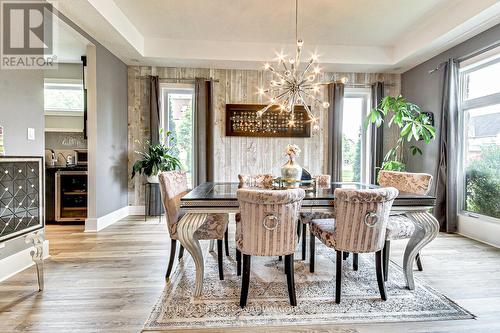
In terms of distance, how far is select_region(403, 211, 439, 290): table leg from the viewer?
2.32m

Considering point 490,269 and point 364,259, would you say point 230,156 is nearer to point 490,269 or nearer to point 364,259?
point 364,259

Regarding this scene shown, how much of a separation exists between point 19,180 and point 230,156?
11.1 ft

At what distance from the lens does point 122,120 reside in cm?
496

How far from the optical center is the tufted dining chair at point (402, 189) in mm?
2422

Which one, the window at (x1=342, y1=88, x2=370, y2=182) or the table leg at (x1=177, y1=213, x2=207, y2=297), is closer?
the table leg at (x1=177, y1=213, x2=207, y2=297)

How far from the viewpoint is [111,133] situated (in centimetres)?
452

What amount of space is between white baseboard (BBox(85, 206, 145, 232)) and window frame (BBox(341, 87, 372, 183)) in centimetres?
418

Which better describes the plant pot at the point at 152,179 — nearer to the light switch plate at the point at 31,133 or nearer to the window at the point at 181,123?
the window at the point at 181,123

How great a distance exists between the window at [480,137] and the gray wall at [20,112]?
18.1 ft

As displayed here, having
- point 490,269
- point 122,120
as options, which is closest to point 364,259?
point 490,269

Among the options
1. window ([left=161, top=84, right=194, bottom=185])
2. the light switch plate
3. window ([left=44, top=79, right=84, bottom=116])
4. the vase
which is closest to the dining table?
the vase

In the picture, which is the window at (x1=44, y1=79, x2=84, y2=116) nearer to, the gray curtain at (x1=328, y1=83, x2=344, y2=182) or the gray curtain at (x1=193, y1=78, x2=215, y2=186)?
the gray curtain at (x1=193, y1=78, x2=215, y2=186)

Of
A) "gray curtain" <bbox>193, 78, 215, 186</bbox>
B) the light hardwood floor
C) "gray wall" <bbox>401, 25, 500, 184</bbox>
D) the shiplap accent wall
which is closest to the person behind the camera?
the light hardwood floor

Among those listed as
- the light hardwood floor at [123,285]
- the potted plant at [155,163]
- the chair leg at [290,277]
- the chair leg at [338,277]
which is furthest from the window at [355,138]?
the chair leg at [290,277]
